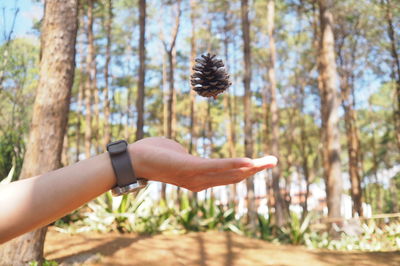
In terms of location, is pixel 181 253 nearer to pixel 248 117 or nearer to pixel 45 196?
pixel 45 196

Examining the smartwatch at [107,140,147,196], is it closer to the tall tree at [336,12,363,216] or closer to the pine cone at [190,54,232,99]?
the pine cone at [190,54,232,99]

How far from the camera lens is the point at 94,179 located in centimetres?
102

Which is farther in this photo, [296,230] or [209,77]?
[296,230]

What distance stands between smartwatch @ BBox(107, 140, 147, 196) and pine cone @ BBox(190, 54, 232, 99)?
48 cm

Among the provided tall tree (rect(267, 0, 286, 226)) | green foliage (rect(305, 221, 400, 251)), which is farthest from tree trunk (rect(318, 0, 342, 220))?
tall tree (rect(267, 0, 286, 226))

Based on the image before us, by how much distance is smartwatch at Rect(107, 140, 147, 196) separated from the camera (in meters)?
1.05

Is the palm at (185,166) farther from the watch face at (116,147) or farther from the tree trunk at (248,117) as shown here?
the tree trunk at (248,117)

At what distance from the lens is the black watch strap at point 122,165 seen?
1048 mm

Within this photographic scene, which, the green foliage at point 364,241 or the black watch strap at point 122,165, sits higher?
the black watch strap at point 122,165

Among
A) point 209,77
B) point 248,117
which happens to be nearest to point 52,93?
point 209,77

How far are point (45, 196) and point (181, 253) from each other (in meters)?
5.29

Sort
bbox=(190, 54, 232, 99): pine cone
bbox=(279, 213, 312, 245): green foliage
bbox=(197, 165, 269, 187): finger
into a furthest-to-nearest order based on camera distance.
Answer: bbox=(279, 213, 312, 245): green foliage → bbox=(190, 54, 232, 99): pine cone → bbox=(197, 165, 269, 187): finger

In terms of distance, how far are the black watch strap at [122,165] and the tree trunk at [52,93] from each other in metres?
4.11

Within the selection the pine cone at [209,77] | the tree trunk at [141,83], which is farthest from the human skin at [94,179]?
the tree trunk at [141,83]
